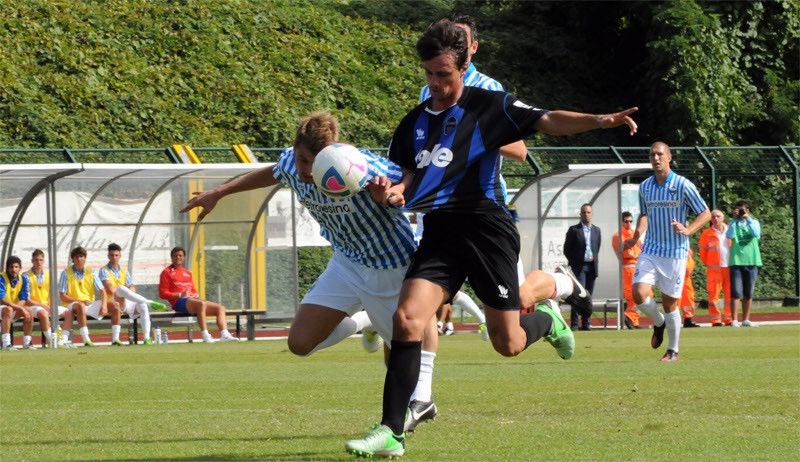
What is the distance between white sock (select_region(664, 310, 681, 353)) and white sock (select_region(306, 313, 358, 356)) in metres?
5.86

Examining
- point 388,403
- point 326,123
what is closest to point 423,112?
point 326,123

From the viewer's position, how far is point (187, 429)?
25.7 feet

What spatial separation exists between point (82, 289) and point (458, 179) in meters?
13.8

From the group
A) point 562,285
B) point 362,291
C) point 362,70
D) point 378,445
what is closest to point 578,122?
point 362,291

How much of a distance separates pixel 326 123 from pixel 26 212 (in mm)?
14273

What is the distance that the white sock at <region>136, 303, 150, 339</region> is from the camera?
19.5 metres

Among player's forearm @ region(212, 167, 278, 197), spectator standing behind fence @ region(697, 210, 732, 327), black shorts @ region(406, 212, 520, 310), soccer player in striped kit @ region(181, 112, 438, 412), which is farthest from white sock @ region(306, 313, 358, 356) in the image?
spectator standing behind fence @ region(697, 210, 732, 327)

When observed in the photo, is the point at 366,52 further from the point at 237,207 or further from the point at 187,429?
the point at 187,429

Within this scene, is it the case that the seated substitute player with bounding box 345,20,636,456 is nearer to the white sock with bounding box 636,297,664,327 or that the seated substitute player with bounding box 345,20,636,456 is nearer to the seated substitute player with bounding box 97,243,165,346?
the white sock with bounding box 636,297,664,327

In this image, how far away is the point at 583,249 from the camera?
73.7 ft

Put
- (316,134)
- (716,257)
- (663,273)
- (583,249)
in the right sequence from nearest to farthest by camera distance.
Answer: (316,134)
(663,273)
(583,249)
(716,257)

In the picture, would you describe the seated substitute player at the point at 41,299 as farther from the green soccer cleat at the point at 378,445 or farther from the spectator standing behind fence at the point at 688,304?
the green soccer cleat at the point at 378,445

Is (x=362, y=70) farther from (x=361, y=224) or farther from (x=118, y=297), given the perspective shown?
(x=361, y=224)

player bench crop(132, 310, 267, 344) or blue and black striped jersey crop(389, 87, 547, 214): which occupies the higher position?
blue and black striped jersey crop(389, 87, 547, 214)
